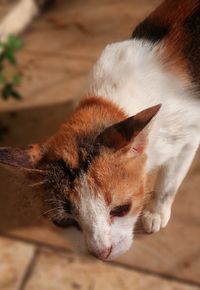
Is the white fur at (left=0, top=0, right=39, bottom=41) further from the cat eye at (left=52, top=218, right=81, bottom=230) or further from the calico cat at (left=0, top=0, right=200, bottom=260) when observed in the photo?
the cat eye at (left=52, top=218, right=81, bottom=230)

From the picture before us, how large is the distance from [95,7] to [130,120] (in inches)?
74.6

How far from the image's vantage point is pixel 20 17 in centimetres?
297

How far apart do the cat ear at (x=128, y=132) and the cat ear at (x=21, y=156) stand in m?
0.20

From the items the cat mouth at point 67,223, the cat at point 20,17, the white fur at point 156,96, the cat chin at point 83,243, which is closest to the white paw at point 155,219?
the white fur at point 156,96

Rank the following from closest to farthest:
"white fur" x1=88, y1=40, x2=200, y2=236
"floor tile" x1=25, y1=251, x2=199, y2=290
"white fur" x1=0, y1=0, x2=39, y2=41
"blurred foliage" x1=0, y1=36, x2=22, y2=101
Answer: "white fur" x1=88, y1=40, x2=200, y2=236 → "floor tile" x1=25, y1=251, x2=199, y2=290 → "blurred foliage" x1=0, y1=36, x2=22, y2=101 → "white fur" x1=0, y1=0, x2=39, y2=41

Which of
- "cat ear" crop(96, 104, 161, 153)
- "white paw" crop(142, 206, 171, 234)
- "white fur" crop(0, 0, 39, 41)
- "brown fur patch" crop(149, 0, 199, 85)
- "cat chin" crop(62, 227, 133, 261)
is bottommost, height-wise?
"white paw" crop(142, 206, 171, 234)

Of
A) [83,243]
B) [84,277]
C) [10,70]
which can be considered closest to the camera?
[83,243]

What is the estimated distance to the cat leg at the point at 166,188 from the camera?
1.80 m

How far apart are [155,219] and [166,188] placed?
136mm

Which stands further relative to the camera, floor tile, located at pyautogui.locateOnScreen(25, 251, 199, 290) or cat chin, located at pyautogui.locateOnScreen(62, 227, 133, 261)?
floor tile, located at pyautogui.locateOnScreen(25, 251, 199, 290)

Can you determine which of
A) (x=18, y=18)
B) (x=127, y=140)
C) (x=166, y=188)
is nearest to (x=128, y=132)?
(x=127, y=140)

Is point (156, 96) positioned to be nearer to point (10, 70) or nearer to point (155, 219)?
point (155, 219)

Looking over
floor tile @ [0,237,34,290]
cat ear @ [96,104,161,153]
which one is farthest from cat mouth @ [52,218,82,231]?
floor tile @ [0,237,34,290]

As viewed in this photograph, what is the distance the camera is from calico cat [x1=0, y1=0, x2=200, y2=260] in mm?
1385
